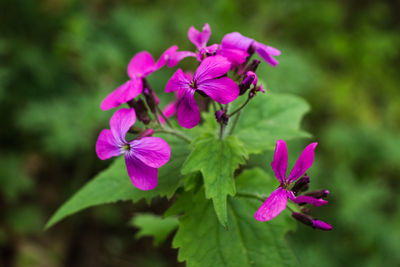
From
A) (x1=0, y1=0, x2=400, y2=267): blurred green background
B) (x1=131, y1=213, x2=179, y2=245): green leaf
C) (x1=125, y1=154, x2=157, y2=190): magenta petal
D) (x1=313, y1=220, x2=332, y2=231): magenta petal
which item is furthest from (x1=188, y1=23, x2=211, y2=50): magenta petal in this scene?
(x1=0, y1=0, x2=400, y2=267): blurred green background

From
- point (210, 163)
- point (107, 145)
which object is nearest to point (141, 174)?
point (107, 145)

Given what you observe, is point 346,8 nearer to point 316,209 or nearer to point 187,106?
point 316,209

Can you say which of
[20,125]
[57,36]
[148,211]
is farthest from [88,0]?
[148,211]

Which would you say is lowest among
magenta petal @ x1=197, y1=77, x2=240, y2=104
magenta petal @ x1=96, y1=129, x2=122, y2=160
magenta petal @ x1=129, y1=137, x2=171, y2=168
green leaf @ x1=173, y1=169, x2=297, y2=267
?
green leaf @ x1=173, y1=169, x2=297, y2=267

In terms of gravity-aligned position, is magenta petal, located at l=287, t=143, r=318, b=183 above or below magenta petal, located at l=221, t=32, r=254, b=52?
below

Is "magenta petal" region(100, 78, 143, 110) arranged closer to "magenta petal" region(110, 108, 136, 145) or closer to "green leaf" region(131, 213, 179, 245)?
"magenta petal" region(110, 108, 136, 145)

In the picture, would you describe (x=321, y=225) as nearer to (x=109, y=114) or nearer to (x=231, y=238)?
(x=231, y=238)

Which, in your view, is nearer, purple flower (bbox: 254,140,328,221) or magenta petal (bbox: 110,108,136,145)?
purple flower (bbox: 254,140,328,221)
